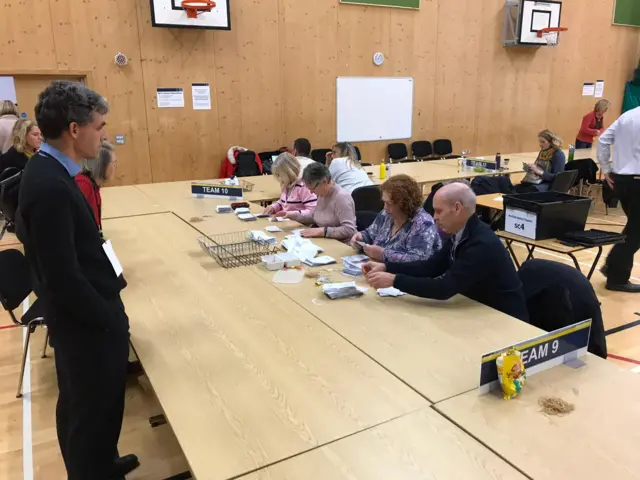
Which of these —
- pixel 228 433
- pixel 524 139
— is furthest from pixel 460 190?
pixel 524 139

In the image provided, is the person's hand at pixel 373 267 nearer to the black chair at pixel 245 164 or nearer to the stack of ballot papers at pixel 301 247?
the stack of ballot papers at pixel 301 247

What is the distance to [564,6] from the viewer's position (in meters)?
10.2

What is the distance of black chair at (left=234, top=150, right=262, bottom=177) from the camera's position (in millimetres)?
7480

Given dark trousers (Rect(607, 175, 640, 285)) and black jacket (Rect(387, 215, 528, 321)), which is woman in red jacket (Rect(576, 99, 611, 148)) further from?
black jacket (Rect(387, 215, 528, 321))

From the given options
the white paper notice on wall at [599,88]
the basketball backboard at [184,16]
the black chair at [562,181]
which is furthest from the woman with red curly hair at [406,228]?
the white paper notice on wall at [599,88]

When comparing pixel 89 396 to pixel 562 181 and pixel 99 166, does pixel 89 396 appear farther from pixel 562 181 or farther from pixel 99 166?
pixel 562 181

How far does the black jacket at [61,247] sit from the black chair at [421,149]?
26.3 feet

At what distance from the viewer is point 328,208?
12.2 feet

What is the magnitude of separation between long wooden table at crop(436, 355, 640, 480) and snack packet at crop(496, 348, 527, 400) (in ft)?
0.09

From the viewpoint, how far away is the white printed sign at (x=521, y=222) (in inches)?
139

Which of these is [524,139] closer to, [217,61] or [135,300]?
[217,61]

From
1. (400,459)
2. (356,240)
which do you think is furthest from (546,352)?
(356,240)

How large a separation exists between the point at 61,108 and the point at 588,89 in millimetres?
11839

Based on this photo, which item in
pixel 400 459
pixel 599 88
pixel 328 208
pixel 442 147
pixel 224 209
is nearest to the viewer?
pixel 400 459
